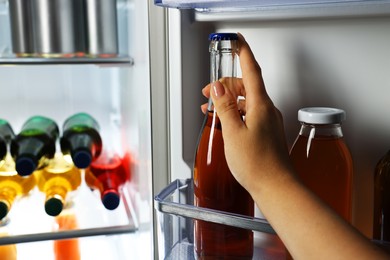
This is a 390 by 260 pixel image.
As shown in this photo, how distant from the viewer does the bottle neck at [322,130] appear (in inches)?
25.2

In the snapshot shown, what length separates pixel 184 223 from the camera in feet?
2.48

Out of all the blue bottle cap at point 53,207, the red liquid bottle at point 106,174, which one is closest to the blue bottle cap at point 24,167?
the blue bottle cap at point 53,207

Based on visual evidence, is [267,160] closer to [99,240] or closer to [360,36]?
[360,36]

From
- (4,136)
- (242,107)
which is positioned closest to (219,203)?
(242,107)

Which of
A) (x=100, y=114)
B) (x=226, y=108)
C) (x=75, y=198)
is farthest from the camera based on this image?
(x=100, y=114)

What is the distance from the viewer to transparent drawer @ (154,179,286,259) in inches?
25.4

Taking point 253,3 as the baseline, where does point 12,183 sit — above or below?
below

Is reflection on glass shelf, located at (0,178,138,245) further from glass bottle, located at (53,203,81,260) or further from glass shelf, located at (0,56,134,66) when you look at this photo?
glass shelf, located at (0,56,134,66)

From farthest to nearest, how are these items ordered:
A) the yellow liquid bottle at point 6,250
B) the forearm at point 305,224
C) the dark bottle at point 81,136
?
the dark bottle at point 81,136
the yellow liquid bottle at point 6,250
the forearm at point 305,224

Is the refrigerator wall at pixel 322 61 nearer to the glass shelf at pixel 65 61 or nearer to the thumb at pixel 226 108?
the thumb at pixel 226 108

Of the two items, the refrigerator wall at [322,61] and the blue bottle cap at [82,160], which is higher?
the refrigerator wall at [322,61]

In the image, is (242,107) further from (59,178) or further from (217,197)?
(59,178)

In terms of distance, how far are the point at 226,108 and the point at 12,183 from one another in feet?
2.42

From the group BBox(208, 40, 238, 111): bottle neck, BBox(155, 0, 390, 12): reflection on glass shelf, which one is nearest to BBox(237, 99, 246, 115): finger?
BBox(208, 40, 238, 111): bottle neck
